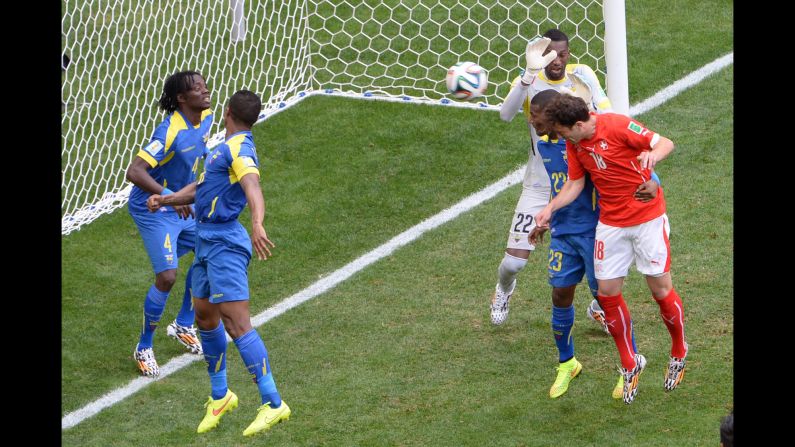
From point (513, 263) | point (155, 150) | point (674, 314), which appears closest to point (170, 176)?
point (155, 150)

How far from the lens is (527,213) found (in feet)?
27.6

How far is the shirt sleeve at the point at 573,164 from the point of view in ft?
22.9

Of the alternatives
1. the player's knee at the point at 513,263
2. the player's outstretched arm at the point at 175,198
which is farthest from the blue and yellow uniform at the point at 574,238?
the player's outstretched arm at the point at 175,198

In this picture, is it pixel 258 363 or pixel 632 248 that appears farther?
pixel 258 363

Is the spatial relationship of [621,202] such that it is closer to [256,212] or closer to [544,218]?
[544,218]

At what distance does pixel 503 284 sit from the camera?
28.7 ft

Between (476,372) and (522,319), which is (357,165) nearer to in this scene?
(522,319)

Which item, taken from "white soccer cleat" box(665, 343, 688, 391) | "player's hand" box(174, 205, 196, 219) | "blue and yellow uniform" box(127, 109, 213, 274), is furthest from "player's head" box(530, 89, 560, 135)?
"blue and yellow uniform" box(127, 109, 213, 274)

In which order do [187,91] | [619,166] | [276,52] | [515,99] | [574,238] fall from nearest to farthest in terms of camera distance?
[619,166] < [574,238] < [515,99] < [187,91] < [276,52]

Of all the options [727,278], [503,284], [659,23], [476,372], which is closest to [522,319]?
[503,284]

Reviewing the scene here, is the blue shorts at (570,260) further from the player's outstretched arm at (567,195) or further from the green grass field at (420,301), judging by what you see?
the green grass field at (420,301)

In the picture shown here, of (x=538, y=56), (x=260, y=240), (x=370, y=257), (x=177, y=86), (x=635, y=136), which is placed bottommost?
(x=370, y=257)

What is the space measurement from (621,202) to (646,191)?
0.74 ft
